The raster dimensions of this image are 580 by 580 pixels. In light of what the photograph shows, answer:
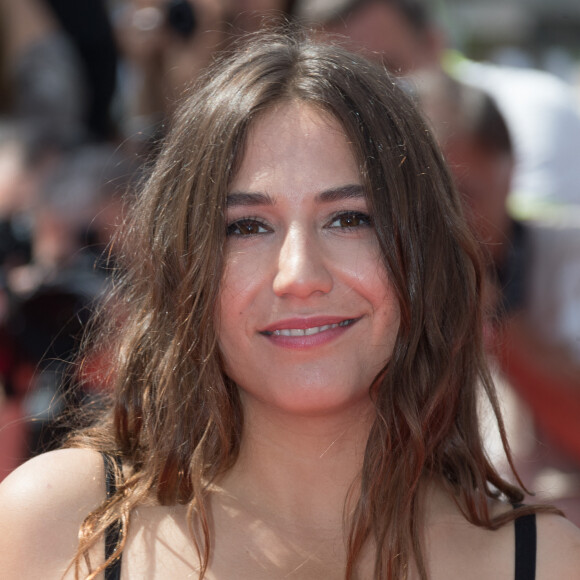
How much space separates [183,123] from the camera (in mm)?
1930

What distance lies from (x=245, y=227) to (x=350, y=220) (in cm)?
20

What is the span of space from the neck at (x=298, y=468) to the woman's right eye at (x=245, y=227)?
14.1 inches

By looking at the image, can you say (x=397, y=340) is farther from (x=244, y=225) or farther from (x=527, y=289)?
(x=527, y=289)

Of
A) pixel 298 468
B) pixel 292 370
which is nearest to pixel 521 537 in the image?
pixel 298 468

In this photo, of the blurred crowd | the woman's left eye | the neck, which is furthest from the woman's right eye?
the blurred crowd

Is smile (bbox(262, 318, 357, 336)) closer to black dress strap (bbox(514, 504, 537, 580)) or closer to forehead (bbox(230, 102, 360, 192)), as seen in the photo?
forehead (bbox(230, 102, 360, 192))

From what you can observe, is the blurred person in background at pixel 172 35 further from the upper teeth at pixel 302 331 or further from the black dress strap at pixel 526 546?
the black dress strap at pixel 526 546

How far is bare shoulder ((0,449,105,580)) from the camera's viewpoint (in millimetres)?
1697

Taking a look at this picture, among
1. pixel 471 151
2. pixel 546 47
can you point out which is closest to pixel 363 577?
pixel 471 151

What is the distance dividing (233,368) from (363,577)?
0.48m

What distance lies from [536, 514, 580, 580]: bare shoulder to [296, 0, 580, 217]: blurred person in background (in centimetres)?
212

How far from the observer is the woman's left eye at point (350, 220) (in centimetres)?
179

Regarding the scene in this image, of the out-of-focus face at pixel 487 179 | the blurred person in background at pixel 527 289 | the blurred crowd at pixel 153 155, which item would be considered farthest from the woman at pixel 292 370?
the out-of-focus face at pixel 487 179

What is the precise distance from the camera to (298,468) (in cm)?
189
